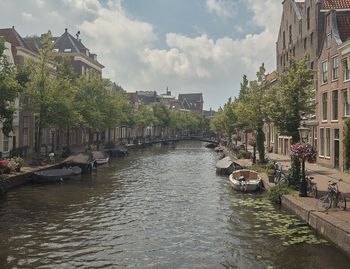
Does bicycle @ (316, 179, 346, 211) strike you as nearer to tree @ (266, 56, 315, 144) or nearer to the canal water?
the canal water

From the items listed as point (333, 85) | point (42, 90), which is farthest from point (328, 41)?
point (42, 90)

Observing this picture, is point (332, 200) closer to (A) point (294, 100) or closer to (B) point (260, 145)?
(A) point (294, 100)

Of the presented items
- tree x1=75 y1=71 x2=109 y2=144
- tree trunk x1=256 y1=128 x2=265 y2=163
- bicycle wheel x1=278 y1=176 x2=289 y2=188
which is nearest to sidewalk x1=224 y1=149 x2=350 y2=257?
bicycle wheel x1=278 y1=176 x2=289 y2=188

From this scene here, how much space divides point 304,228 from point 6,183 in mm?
19185

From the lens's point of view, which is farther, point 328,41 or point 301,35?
point 301,35

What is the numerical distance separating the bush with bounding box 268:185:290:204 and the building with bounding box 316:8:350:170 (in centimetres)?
1060

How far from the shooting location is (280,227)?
1834 centimetres

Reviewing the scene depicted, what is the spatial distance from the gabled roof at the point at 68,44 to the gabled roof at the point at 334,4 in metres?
48.5

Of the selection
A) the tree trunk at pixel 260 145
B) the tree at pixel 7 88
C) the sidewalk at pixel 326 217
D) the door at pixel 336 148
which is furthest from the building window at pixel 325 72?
the tree at pixel 7 88

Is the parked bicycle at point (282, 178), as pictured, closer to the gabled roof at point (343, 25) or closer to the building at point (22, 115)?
the gabled roof at point (343, 25)

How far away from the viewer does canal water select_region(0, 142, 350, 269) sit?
1426 cm

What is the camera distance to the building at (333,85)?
32031 mm

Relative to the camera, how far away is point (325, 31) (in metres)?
36.8

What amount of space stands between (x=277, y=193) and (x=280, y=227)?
5.40 m
